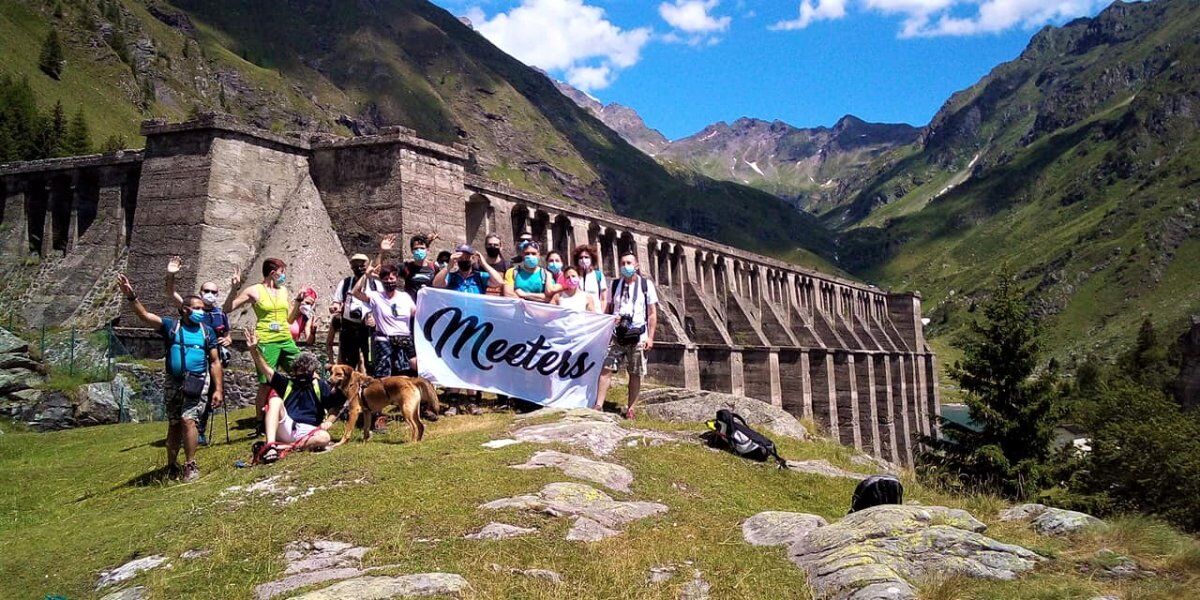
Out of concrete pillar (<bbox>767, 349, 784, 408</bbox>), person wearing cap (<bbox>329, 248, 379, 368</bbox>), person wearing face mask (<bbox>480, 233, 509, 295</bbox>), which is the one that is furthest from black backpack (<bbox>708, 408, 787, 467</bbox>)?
concrete pillar (<bbox>767, 349, 784, 408</bbox>)

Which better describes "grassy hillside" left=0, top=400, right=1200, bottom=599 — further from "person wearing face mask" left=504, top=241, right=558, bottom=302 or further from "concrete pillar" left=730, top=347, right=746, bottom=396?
"concrete pillar" left=730, top=347, right=746, bottom=396

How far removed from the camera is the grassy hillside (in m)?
5.56

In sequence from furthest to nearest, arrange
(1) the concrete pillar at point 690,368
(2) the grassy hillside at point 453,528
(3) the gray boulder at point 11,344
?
(1) the concrete pillar at point 690,368 → (3) the gray boulder at point 11,344 → (2) the grassy hillside at point 453,528

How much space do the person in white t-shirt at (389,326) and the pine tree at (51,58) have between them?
101045 mm

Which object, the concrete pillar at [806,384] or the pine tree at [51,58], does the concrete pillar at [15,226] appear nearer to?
the concrete pillar at [806,384]

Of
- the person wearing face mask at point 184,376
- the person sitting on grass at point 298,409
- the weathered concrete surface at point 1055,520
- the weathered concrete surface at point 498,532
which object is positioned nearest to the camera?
the weathered concrete surface at point 498,532

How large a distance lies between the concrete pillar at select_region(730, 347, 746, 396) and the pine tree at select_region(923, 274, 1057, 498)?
7940 millimetres

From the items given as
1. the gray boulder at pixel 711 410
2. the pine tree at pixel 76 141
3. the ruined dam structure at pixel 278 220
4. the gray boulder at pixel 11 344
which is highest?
the pine tree at pixel 76 141

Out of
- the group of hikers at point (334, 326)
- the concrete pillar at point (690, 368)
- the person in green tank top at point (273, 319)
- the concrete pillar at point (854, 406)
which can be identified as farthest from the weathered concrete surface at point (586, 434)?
the concrete pillar at point (854, 406)

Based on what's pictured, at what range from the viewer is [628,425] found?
1192cm

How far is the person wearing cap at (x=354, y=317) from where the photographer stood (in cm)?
1203

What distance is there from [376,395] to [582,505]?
159 inches

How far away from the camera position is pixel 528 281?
1298cm

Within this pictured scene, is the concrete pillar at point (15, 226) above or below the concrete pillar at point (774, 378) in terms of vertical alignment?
above
